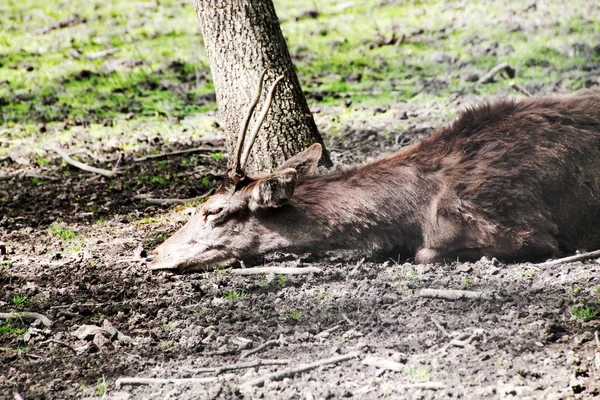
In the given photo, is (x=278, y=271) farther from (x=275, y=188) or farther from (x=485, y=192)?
(x=485, y=192)

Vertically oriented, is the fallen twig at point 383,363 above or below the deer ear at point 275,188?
below

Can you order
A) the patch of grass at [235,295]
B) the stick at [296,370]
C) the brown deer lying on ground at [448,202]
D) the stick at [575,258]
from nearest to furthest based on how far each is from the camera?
the stick at [296,370] < the patch of grass at [235,295] < the stick at [575,258] < the brown deer lying on ground at [448,202]

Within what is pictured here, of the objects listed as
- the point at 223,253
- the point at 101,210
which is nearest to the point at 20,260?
the point at 101,210

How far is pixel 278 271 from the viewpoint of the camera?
18.6 ft

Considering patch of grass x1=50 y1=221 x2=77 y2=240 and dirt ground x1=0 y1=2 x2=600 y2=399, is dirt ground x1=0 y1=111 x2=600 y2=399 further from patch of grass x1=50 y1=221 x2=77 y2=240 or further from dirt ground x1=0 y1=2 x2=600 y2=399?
patch of grass x1=50 y1=221 x2=77 y2=240

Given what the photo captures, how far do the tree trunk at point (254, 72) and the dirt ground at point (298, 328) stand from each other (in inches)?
46.1

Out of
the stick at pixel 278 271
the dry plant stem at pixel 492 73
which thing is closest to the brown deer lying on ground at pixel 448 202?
the stick at pixel 278 271

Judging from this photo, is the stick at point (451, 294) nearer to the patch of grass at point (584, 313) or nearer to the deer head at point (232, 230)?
the patch of grass at point (584, 313)

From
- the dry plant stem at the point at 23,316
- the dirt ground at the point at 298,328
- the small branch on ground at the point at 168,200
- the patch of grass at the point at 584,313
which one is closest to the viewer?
the dirt ground at the point at 298,328

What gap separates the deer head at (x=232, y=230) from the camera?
5867mm

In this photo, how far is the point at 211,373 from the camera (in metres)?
4.36

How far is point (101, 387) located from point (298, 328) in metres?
1.15

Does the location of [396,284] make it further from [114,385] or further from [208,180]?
[208,180]

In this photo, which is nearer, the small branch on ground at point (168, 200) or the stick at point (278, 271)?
the stick at point (278, 271)
